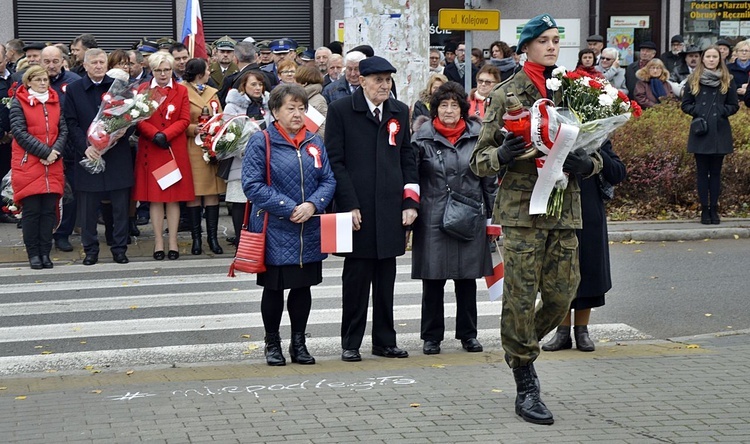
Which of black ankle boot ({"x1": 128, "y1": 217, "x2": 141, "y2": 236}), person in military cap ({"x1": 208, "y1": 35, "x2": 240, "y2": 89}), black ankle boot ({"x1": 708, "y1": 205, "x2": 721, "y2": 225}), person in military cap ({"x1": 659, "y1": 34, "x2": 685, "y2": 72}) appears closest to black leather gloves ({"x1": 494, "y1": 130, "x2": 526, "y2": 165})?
black ankle boot ({"x1": 128, "y1": 217, "x2": 141, "y2": 236})

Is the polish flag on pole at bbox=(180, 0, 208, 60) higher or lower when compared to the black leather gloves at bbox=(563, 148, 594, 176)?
higher

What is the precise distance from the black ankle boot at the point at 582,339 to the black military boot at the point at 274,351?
2.14m

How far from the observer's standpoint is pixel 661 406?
22.6 ft

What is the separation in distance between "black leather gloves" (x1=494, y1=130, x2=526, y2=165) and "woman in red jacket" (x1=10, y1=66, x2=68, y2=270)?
286 inches

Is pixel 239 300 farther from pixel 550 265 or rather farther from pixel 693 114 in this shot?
pixel 693 114

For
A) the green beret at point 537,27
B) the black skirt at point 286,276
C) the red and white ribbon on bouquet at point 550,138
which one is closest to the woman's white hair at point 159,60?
the black skirt at point 286,276

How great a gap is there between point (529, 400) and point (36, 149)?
7.52 metres

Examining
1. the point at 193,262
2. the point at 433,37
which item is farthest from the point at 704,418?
the point at 433,37

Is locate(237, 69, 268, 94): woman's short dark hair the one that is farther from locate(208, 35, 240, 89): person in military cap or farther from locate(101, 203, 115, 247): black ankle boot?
locate(208, 35, 240, 89): person in military cap

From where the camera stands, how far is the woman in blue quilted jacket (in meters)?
8.21

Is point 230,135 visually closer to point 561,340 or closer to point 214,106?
point 214,106

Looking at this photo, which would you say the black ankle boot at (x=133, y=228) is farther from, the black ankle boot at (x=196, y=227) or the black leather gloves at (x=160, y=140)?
the black leather gloves at (x=160, y=140)

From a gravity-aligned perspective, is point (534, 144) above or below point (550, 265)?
above

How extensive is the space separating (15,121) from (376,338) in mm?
5665
